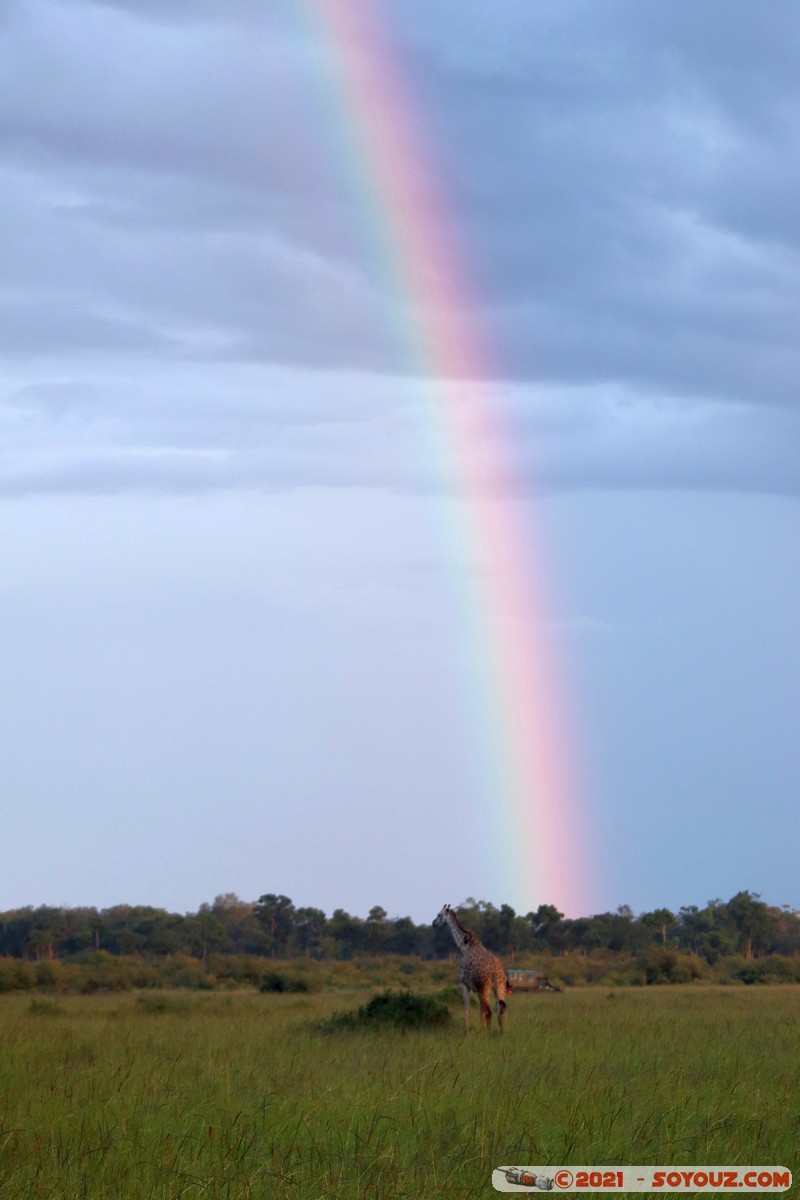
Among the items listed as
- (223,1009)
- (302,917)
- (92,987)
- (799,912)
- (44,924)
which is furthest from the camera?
(799,912)

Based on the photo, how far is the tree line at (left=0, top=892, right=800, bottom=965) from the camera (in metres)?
67.4

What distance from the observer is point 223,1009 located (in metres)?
26.5

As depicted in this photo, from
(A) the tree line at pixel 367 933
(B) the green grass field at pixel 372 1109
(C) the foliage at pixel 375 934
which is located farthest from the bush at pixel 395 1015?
(A) the tree line at pixel 367 933

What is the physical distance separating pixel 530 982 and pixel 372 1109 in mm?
29564

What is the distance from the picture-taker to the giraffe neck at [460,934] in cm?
1916

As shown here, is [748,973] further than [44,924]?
No

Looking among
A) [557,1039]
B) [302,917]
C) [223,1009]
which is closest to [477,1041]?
[557,1039]

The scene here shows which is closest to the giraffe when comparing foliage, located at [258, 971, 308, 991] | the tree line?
foliage, located at [258, 971, 308, 991]

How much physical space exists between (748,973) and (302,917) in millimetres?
39939

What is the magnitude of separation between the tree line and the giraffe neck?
147ft

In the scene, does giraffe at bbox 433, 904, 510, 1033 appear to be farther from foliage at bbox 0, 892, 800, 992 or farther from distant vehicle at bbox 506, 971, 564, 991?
foliage at bbox 0, 892, 800, 992

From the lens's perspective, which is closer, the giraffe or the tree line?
the giraffe

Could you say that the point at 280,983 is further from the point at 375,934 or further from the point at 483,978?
the point at 375,934

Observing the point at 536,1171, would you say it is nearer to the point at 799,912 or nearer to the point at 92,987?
the point at 92,987
